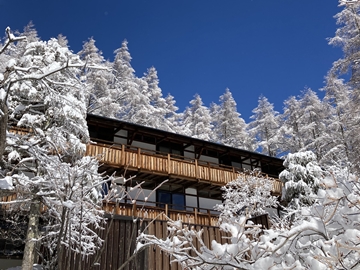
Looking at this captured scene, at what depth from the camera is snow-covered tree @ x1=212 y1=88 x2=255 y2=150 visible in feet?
140

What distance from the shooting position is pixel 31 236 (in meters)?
9.41

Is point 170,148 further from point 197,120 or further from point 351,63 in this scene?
point 197,120

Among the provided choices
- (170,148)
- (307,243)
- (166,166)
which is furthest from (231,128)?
(307,243)

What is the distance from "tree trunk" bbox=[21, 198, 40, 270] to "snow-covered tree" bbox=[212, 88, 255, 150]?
33789 mm

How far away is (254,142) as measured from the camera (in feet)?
145

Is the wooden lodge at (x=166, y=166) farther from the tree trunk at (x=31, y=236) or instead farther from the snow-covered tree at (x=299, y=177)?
the tree trunk at (x=31, y=236)

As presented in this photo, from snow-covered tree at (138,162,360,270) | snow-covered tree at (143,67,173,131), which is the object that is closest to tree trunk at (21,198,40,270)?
snow-covered tree at (138,162,360,270)

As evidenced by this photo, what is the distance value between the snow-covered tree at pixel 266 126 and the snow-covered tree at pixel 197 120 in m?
6.20

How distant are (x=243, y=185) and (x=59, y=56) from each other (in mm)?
13817

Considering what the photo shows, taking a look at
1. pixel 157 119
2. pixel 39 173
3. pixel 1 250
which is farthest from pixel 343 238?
pixel 157 119

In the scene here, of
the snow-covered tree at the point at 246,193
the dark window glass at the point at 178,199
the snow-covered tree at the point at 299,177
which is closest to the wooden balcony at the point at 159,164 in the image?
the snow-covered tree at the point at 246,193

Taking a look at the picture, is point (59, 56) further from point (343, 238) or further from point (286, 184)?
point (286, 184)

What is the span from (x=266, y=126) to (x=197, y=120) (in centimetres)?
959

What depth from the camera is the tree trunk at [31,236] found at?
28.3ft
